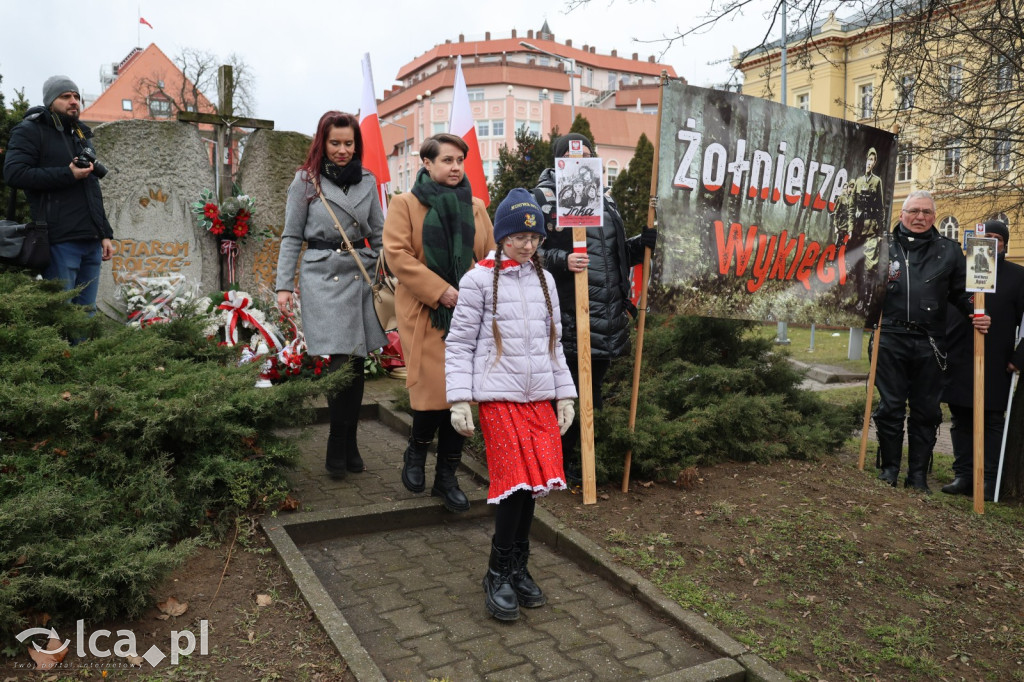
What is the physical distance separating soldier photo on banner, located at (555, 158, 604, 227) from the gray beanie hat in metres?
3.60

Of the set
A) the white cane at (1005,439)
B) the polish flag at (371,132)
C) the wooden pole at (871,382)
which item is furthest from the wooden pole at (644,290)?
the polish flag at (371,132)

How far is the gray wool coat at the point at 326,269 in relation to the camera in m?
4.60

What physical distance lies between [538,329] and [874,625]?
2044 mm

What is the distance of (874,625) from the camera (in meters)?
3.44

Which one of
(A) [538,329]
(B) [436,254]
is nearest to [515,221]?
(A) [538,329]

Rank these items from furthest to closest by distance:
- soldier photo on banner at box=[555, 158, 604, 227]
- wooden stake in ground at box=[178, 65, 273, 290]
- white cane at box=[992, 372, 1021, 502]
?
1. wooden stake in ground at box=[178, 65, 273, 290]
2. white cane at box=[992, 372, 1021, 502]
3. soldier photo on banner at box=[555, 158, 604, 227]

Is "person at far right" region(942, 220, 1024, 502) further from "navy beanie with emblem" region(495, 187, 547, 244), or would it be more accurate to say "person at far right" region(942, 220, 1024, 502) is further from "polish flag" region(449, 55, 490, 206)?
"polish flag" region(449, 55, 490, 206)

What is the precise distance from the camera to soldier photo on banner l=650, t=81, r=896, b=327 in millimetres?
4836

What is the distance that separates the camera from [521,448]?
3.31 metres

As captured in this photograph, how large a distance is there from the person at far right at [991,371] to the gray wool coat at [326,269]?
15.3ft

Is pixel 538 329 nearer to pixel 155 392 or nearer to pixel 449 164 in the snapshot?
pixel 449 164

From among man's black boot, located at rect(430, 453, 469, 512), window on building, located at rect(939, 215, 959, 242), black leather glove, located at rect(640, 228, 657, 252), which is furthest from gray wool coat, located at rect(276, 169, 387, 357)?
window on building, located at rect(939, 215, 959, 242)

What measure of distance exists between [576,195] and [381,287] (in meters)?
1.40

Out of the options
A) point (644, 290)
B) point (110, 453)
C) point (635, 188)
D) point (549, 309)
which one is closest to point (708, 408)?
point (644, 290)
